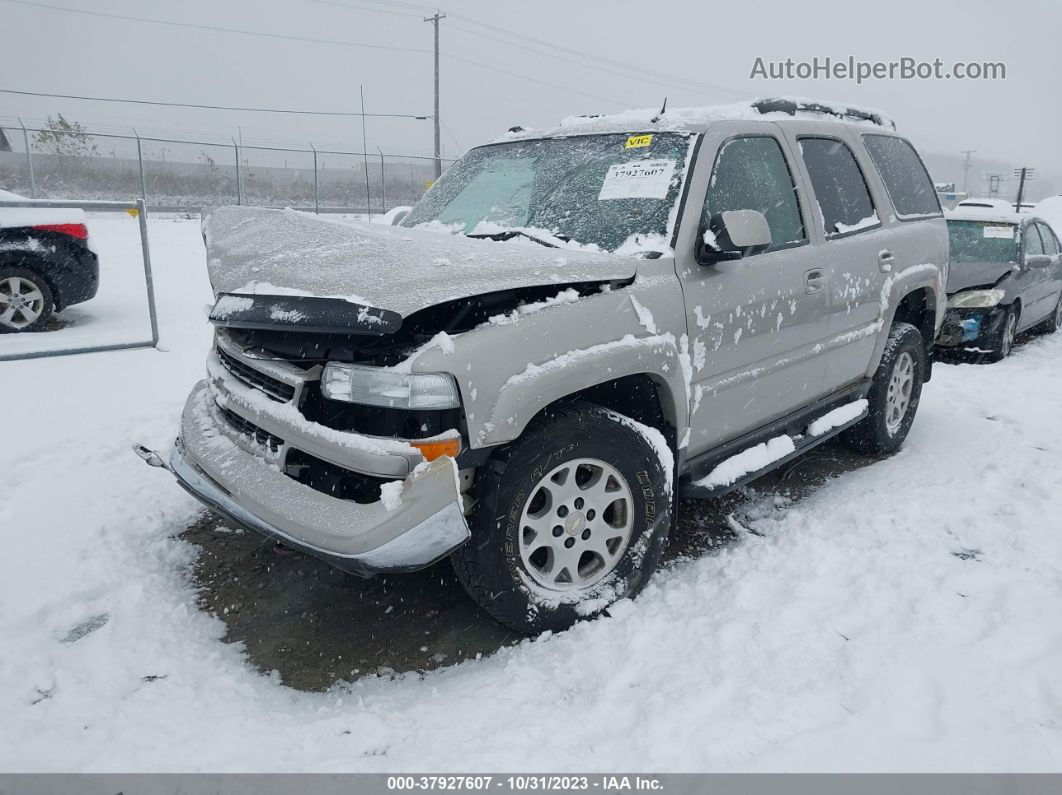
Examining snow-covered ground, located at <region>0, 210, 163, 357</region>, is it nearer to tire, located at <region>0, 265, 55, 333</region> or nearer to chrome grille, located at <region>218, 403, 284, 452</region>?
tire, located at <region>0, 265, 55, 333</region>

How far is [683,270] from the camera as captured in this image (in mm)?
3018

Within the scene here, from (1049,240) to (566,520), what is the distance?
30.9 ft

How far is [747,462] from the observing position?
3.47 meters

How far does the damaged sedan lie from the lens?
766 centimetres

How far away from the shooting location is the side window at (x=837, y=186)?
3891 mm

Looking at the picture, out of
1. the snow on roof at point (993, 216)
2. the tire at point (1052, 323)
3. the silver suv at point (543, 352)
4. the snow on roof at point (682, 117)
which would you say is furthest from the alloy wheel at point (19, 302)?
the tire at point (1052, 323)

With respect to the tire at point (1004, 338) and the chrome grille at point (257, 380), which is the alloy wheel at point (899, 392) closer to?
the tire at point (1004, 338)

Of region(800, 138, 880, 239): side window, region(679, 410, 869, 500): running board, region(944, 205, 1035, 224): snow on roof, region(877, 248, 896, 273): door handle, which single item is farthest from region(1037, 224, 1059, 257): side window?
region(679, 410, 869, 500): running board

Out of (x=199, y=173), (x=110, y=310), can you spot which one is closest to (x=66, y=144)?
(x=199, y=173)

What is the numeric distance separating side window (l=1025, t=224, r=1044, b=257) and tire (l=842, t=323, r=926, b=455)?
464 centimetres

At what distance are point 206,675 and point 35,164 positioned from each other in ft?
71.3

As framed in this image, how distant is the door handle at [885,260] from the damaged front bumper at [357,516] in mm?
3144

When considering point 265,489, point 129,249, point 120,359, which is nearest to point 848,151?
point 265,489

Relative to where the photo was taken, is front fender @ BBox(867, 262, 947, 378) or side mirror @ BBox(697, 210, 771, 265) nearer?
side mirror @ BBox(697, 210, 771, 265)
